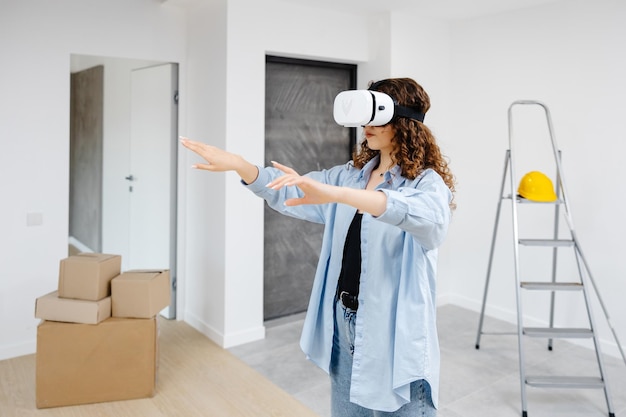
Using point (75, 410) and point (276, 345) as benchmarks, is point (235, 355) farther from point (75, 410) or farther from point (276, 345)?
point (75, 410)

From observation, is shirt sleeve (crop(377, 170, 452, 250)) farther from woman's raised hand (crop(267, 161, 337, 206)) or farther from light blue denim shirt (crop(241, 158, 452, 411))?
woman's raised hand (crop(267, 161, 337, 206))

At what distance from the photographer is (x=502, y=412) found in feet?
9.49

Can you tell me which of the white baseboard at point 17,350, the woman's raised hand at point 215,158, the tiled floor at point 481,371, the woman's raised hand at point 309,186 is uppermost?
the woman's raised hand at point 215,158

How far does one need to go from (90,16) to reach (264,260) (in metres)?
2.07

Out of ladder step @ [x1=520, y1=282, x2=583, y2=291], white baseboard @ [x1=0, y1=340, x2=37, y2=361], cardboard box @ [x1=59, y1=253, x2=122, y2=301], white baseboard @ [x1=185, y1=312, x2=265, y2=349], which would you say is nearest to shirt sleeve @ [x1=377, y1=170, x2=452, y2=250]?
ladder step @ [x1=520, y1=282, x2=583, y2=291]

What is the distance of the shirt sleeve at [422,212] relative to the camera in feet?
4.02

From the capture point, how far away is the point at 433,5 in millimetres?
4012

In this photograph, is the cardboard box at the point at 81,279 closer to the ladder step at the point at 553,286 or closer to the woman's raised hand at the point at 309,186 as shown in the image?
the woman's raised hand at the point at 309,186

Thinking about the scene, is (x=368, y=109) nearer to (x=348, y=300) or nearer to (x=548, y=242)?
(x=348, y=300)

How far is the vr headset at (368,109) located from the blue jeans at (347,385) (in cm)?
52

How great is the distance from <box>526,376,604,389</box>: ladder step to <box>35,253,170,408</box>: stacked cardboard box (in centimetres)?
205

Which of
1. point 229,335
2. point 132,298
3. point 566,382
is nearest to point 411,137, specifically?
point 132,298

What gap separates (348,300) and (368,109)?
0.53 m

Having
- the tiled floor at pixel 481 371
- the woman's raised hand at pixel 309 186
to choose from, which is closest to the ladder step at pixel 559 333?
the tiled floor at pixel 481 371
